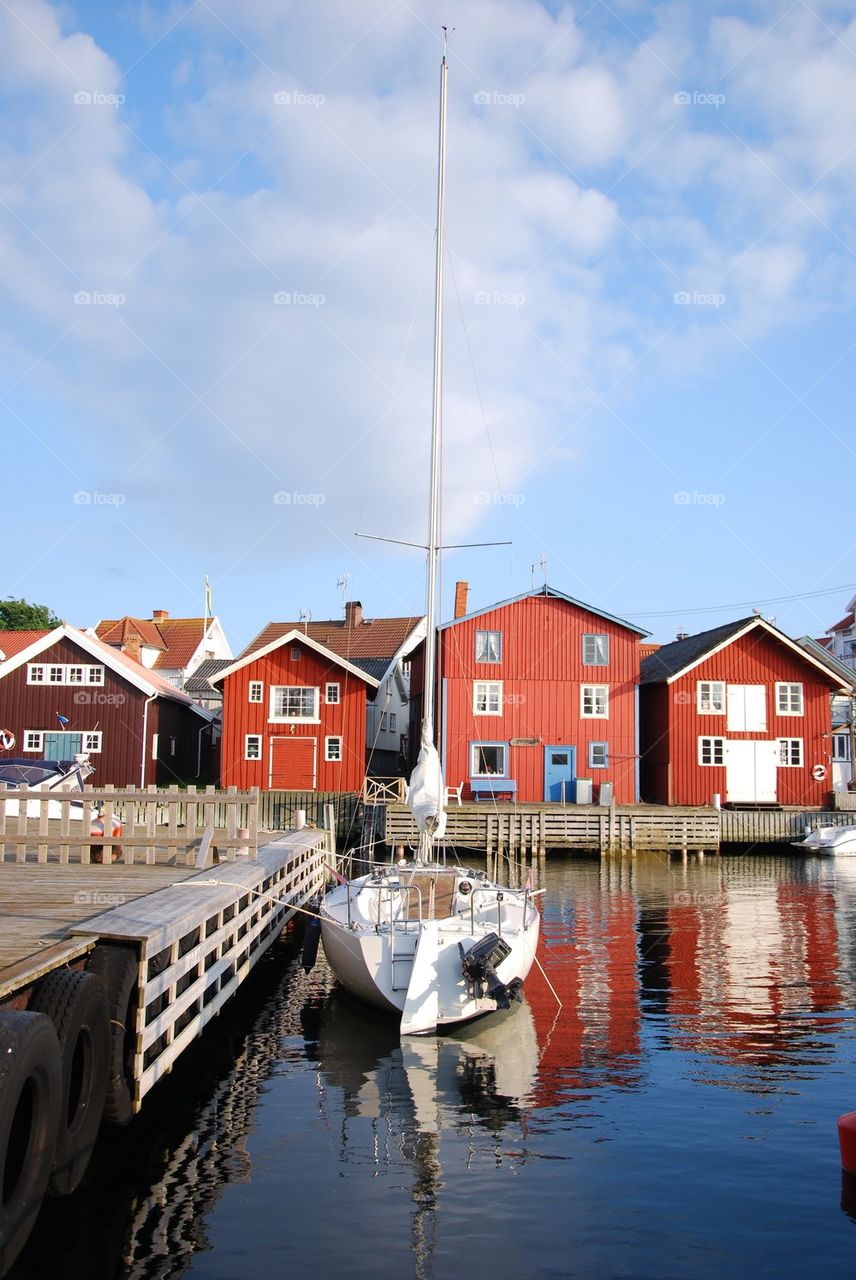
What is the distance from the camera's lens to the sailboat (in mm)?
12094

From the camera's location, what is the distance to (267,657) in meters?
42.1

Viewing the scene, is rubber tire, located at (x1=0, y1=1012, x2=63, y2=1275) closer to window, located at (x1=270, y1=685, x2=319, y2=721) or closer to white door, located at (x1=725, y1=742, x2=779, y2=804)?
window, located at (x1=270, y1=685, x2=319, y2=721)

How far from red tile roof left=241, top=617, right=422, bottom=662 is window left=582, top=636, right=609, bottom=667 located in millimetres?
11660

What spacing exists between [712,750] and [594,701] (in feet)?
17.9

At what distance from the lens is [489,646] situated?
1647 inches

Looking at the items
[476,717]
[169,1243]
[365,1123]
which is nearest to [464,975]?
[365,1123]

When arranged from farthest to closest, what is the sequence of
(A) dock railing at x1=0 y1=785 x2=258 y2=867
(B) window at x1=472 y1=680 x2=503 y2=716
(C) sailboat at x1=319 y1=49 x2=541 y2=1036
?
(B) window at x1=472 y1=680 x2=503 y2=716 → (A) dock railing at x1=0 y1=785 x2=258 y2=867 → (C) sailboat at x1=319 y1=49 x2=541 y2=1036

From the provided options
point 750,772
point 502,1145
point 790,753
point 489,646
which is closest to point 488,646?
point 489,646

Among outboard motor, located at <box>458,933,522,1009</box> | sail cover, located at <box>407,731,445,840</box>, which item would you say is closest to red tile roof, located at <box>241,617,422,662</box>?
sail cover, located at <box>407,731,445,840</box>

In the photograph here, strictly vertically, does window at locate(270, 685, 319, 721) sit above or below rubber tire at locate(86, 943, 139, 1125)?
above

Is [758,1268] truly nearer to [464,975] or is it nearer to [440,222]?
[464,975]

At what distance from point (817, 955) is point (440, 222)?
16151 millimetres

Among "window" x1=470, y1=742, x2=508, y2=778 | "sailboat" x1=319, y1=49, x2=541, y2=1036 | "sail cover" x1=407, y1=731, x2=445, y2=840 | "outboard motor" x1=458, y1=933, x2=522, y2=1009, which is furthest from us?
"window" x1=470, y1=742, x2=508, y2=778

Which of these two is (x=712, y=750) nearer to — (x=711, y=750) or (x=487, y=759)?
(x=711, y=750)
